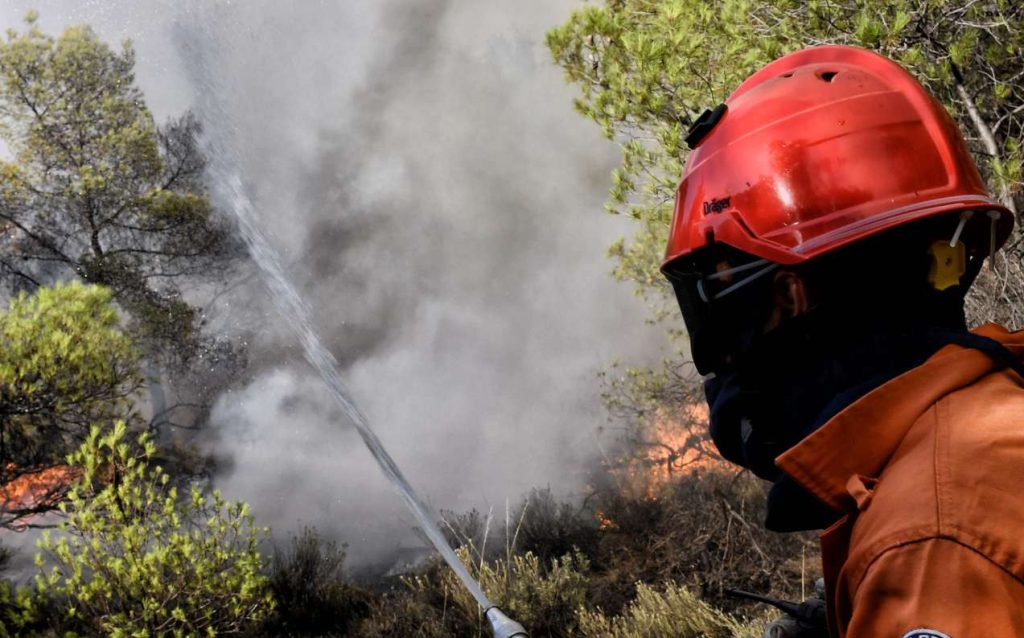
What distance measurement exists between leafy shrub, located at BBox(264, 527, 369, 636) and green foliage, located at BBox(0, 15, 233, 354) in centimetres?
520

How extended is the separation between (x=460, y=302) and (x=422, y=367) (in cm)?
144

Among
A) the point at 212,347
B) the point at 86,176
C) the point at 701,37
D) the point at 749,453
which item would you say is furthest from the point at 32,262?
the point at 749,453

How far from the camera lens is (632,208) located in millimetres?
4043

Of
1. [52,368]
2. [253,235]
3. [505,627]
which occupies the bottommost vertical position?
[505,627]

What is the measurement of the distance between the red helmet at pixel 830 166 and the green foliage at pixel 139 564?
3847 millimetres

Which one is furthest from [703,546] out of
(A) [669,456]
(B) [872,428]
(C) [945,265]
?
(B) [872,428]

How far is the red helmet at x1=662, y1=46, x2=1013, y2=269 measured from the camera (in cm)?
108

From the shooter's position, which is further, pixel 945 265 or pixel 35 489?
pixel 35 489

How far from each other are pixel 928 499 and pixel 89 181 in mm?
10310

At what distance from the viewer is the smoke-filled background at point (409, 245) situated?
10.8 meters

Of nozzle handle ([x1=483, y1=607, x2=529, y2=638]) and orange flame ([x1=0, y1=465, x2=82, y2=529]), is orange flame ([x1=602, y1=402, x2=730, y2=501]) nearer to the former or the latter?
orange flame ([x1=0, y1=465, x2=82, y2=529])

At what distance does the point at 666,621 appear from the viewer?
4.46m

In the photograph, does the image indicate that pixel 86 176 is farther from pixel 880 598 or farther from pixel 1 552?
pixel 880 598

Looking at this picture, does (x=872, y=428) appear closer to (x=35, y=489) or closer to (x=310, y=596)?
(x=310, y=596)
